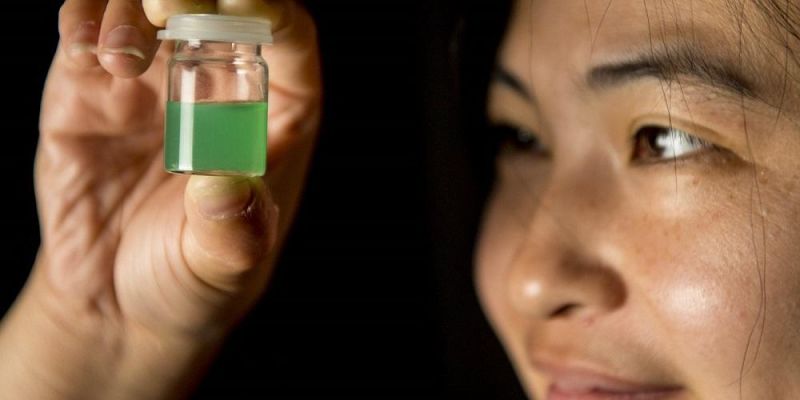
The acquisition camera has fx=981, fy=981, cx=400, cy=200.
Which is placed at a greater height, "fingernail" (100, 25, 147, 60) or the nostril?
"fingernail" (100, 25, 147, 60)

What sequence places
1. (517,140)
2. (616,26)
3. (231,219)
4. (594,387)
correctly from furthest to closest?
(517,140) < (594,387) < (616,26) < (231,219)

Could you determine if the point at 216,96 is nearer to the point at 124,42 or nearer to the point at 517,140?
the point at 124,42

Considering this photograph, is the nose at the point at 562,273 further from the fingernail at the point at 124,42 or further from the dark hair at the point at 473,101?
the fingernail at the point at 124,42

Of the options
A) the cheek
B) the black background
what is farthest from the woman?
the black background

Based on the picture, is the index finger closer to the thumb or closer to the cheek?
the thumb

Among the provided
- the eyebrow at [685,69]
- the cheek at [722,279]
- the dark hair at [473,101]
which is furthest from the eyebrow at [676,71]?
the dark hair at [473,101]

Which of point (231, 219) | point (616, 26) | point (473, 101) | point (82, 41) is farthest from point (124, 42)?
point (473, 101)
